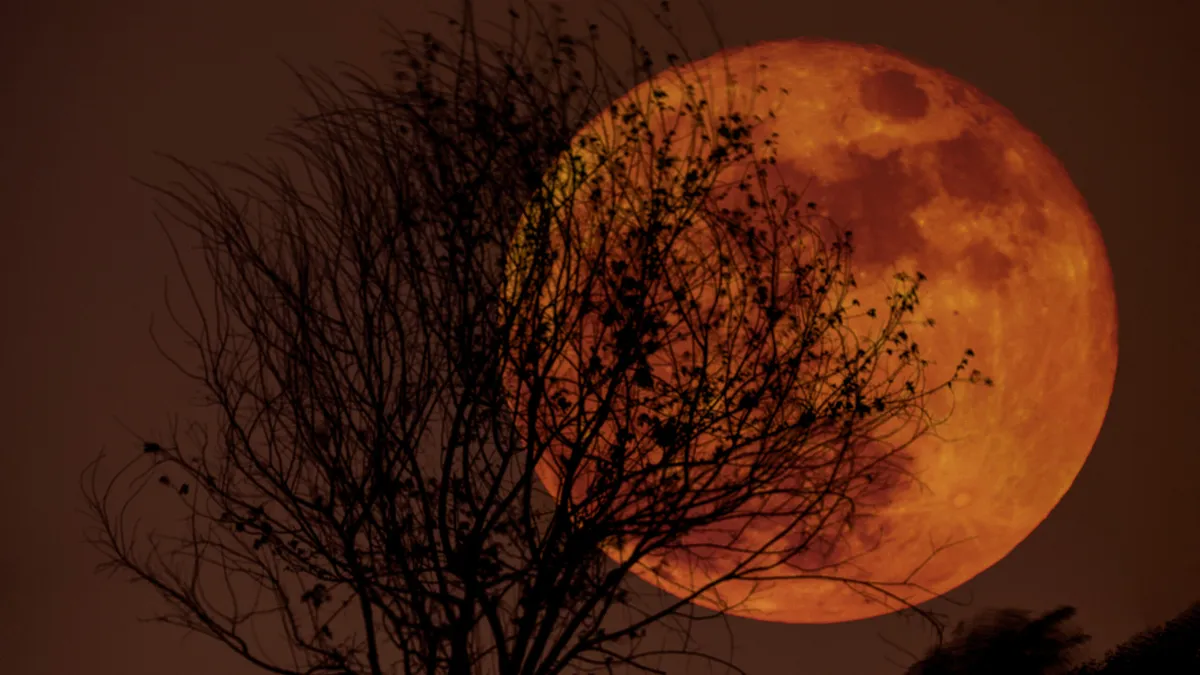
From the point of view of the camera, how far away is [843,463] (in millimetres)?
7391

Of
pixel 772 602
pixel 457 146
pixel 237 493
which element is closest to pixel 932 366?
pixel 772 602

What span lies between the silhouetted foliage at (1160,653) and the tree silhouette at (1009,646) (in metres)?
0.52

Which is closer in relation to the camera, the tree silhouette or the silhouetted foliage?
the silhouetted foliage

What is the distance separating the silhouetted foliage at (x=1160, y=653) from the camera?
8.53 metres

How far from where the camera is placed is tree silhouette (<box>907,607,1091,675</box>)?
32.2ft

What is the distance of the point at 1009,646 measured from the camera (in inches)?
392

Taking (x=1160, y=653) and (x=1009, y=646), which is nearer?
(x=1160, y=653)

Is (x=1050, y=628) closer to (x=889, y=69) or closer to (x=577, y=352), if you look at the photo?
(x=889, y=69)

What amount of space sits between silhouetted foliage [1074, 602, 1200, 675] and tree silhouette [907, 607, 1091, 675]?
0.52 metres

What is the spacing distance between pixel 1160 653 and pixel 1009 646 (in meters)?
1.41

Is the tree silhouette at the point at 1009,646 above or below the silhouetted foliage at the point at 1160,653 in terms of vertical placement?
above

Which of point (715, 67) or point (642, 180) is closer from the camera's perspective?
point (642, 180)

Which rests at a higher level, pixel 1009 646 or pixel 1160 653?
pixel 1009 646

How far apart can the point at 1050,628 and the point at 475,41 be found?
6.42m
